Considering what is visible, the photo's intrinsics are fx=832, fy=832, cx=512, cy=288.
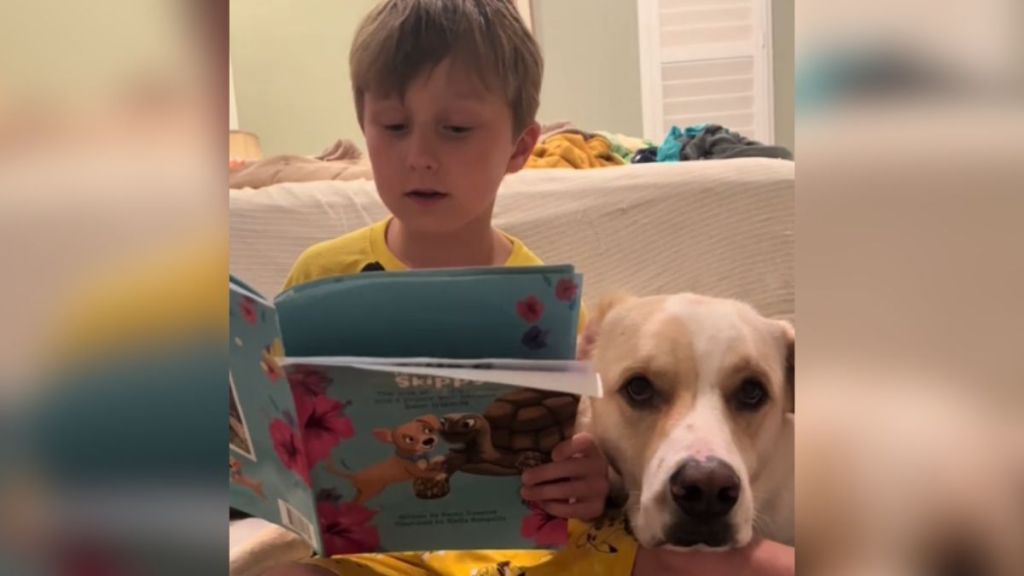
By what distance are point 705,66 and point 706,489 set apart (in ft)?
2.23

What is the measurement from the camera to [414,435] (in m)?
0.57

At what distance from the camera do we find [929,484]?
336 mm

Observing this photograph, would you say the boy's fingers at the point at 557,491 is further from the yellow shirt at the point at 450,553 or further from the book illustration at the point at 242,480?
the book illustration at the point at 242,480

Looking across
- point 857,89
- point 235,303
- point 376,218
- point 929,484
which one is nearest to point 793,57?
point 857,89

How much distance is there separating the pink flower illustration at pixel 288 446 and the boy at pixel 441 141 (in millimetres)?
83

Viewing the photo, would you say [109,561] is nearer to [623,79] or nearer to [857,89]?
[857,89]

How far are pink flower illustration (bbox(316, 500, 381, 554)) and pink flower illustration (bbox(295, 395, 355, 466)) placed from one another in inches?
1.7

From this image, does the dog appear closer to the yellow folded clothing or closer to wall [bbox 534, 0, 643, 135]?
wall [bbox 534, 0, 643, 135]

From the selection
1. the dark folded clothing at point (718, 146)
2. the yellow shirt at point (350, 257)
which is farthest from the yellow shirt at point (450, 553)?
the dark folded clothing at point (718, 146)

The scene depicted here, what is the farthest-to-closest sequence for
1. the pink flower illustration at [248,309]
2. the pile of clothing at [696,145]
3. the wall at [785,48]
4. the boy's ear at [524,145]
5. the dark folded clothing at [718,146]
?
the pile of clothing at [696,145] → the dark folded clothing at [718,146] → the boy's ear at [524,145] → the pink flower illustration at [248,309] → the wall at [785,48]

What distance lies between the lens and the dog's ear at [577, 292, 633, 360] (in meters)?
0.69

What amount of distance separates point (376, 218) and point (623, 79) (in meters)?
0.33

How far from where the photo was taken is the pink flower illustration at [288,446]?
54 cm

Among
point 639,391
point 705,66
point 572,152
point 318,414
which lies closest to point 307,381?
point 318,414
